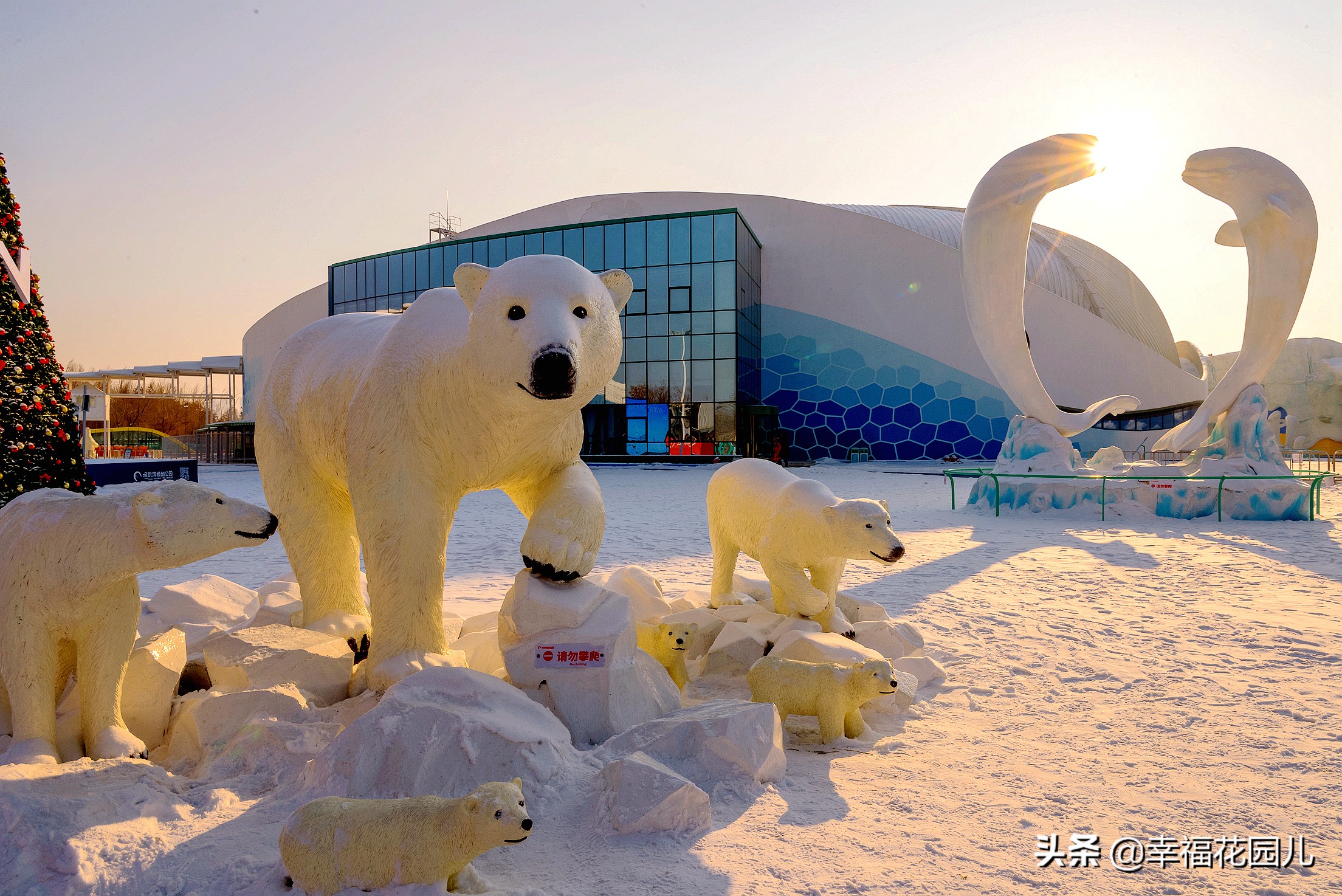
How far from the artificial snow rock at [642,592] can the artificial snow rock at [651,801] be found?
5.68 ft

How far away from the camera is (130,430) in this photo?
31.0m

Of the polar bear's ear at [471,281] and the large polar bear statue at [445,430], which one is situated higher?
the polar bear's ear at [471,281]

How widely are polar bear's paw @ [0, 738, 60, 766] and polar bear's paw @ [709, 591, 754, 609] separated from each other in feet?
9.68

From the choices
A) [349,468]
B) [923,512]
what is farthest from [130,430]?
[349,468]

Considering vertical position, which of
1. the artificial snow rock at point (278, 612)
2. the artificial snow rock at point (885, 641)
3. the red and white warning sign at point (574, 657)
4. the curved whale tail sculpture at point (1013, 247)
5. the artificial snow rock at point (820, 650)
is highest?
the curved whale tail sculpture at point (1013, 247)

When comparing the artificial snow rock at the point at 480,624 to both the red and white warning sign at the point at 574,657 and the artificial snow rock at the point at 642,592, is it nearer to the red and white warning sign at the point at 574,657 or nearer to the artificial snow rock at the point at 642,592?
the artificial snow rock at the point at 642,592

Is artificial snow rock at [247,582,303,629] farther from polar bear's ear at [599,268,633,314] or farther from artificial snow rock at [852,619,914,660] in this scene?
artificial snow rock at [852,619,914,660]

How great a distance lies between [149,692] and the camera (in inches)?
97.7

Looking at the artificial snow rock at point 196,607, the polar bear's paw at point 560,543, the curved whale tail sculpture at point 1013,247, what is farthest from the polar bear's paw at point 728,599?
the curved whale tail sculpture at point 1013,247

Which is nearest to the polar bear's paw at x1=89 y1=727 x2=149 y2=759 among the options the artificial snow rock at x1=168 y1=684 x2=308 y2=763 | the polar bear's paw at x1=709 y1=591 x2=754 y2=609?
the artificial snow rock at x1=168 y1=684 x2=308 y2=763

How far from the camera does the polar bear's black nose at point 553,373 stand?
2.13 metres

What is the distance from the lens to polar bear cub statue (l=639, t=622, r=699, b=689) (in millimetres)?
3107

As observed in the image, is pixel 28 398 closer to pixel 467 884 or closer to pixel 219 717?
pixel 219 717

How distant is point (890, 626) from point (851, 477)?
13895 millimetres
